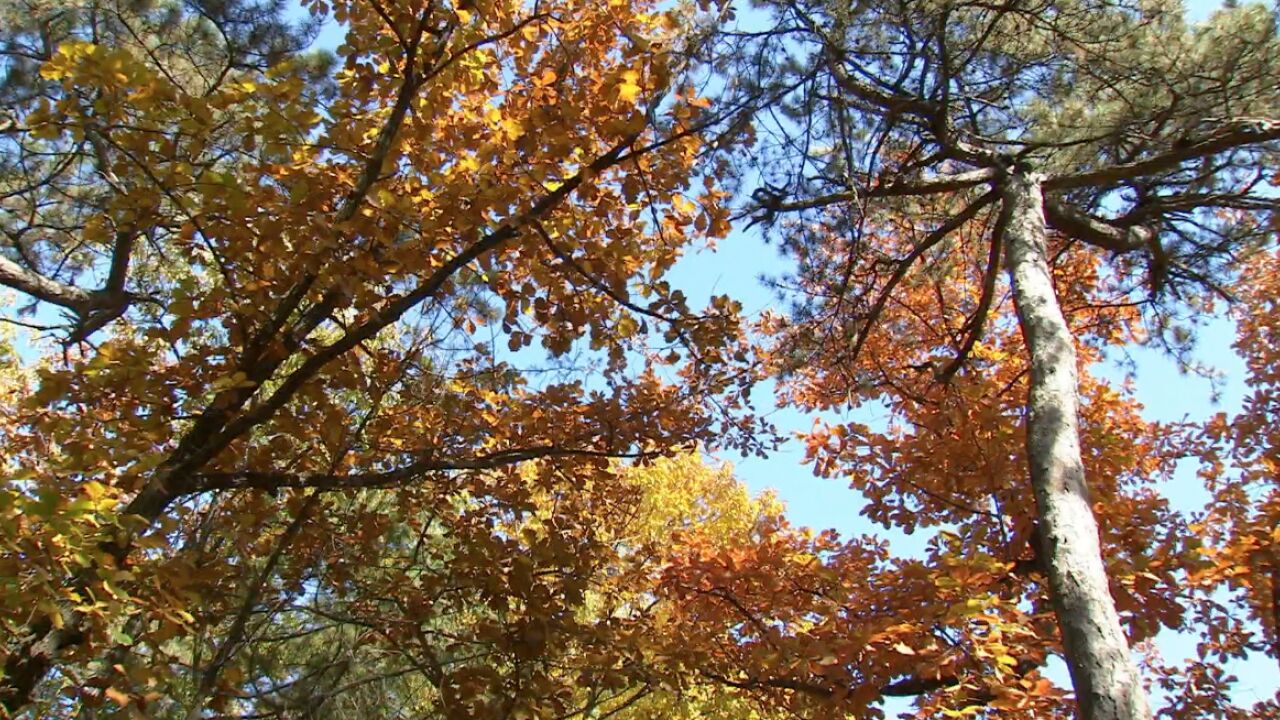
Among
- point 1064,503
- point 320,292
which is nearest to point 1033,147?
point 1064,503

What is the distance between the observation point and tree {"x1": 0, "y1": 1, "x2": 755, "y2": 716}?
3037 millimetres

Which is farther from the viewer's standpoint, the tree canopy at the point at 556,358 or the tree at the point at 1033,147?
the tree at the point at 1033,147

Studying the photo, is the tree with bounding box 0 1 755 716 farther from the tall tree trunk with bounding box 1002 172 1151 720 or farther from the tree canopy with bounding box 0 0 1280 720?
the tall tree trunk with bounding box 1002 172 1151 720

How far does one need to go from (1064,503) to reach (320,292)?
3.23 m

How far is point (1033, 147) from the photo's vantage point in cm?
490

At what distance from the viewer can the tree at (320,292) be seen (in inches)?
120

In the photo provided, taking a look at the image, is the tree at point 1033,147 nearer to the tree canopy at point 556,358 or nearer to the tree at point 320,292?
the tree canopy at point 556,358

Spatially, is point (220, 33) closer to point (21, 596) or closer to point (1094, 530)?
point (21, 596)

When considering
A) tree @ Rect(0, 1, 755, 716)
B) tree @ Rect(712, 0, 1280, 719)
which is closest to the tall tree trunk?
tree @ Rect(712, 0, 1280, 719)

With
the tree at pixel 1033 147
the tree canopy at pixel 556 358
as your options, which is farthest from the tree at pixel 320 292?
the tree at pixel 1033 147

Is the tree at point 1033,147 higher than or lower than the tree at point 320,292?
higher

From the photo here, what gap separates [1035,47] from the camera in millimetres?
5109

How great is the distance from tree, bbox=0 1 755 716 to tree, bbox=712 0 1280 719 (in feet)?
3.42

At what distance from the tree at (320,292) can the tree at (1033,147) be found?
3.42 feet
